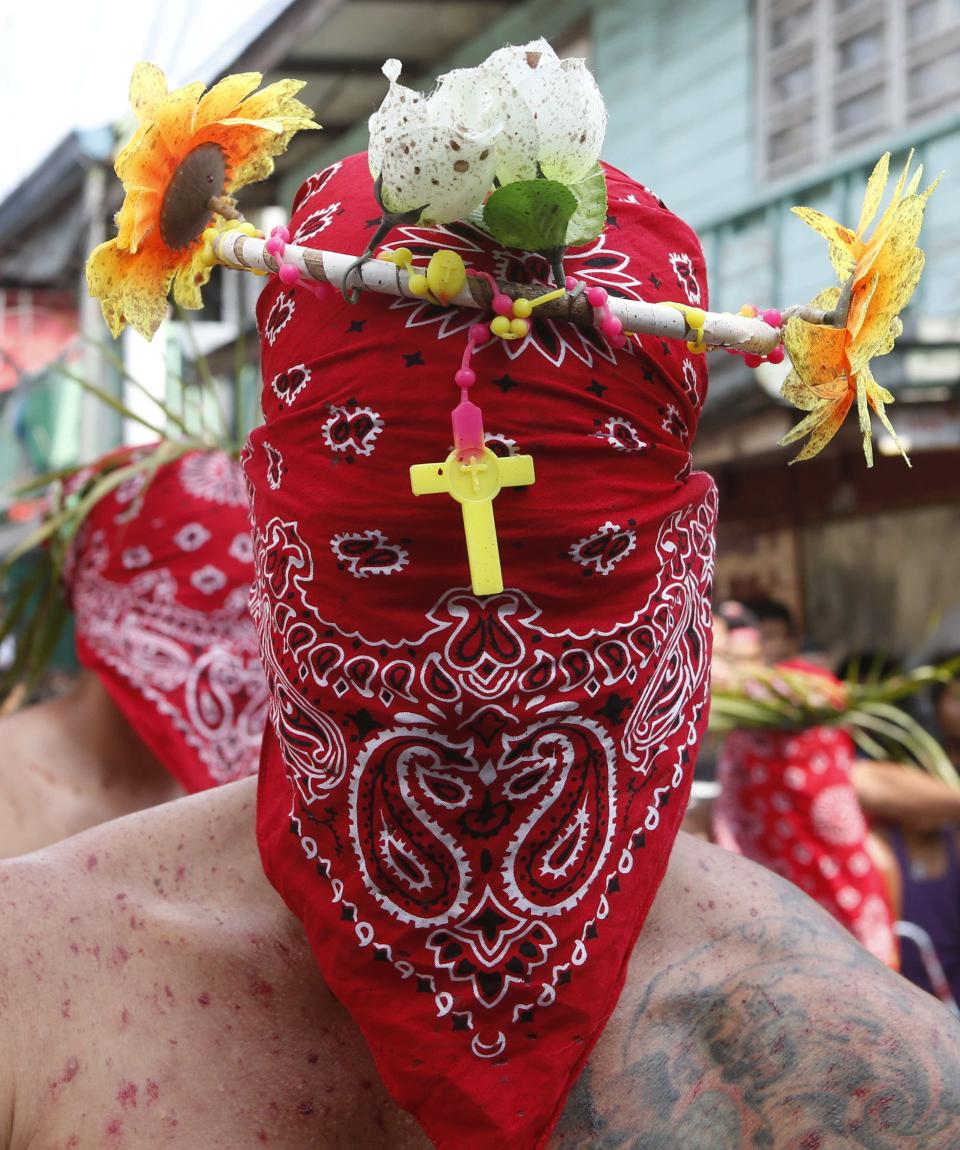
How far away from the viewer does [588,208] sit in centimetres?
137

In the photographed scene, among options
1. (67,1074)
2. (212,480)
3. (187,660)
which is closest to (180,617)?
(187,660)

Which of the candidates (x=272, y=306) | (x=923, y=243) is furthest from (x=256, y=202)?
(x=272, y=306)

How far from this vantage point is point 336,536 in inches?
54.1

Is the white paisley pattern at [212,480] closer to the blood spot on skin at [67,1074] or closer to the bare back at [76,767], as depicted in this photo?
the bare back at [76,767]

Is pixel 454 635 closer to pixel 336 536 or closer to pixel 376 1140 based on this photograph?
pixel 336 536

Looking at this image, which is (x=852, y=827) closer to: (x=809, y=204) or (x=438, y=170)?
(x=438, y=170)

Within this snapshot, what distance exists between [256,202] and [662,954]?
8.40m

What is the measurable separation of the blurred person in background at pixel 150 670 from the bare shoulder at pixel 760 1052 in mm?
1307

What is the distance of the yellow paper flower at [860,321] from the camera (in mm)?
1413

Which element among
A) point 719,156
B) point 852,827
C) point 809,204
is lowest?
point 852,827

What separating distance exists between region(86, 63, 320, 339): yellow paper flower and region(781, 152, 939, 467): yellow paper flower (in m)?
0.64

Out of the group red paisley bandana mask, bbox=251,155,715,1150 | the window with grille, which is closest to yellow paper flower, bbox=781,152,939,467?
red paisley bandana mask, bbox=251,155,715,1150

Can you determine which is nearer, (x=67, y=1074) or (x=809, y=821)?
(x=67, y=1074)

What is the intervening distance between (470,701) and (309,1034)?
0.48 metres
